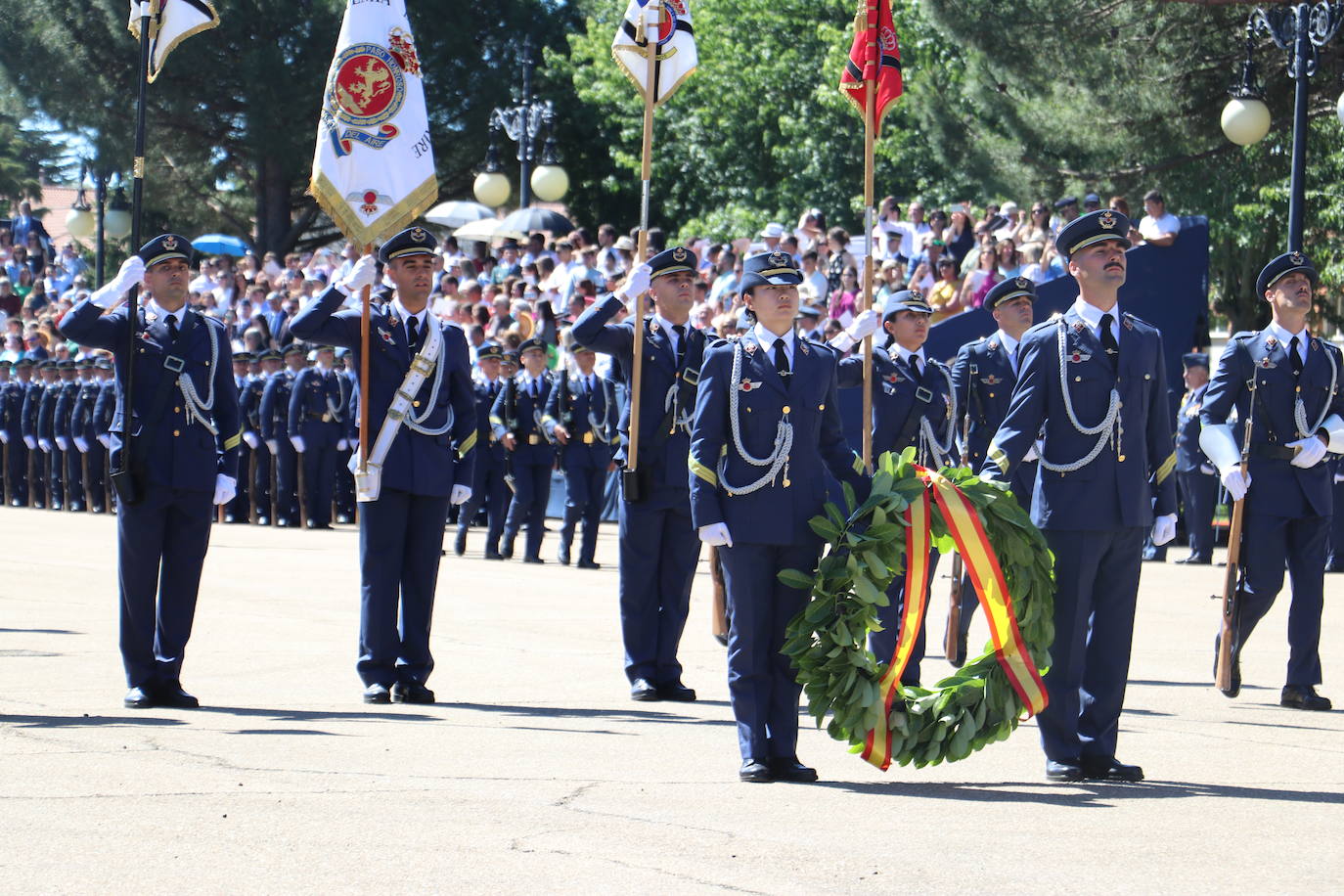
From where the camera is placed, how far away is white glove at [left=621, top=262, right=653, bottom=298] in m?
9.50

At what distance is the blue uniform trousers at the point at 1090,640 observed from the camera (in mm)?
7535

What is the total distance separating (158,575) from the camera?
31.0 ft

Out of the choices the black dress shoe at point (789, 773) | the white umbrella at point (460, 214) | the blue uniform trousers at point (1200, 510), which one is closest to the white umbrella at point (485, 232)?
the white umbrella at point (460, 214)

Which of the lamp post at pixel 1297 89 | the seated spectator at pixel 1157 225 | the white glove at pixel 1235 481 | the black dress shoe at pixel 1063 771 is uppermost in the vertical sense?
the lamp post at pixel 1297 89

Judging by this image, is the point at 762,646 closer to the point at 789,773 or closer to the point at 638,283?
the point at 789,773

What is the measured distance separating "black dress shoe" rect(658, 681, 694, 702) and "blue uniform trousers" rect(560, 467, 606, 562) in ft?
26.6

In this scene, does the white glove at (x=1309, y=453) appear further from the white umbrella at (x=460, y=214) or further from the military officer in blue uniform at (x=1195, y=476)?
the white umbrella at (x=460, y=214)

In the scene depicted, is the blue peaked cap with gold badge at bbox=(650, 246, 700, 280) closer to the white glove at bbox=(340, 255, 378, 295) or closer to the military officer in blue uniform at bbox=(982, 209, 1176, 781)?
the white glove at bbox=(340, 255, 378, 295)

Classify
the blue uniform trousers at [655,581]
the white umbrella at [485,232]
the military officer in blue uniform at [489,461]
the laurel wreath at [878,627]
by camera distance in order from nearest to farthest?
the laurel wreath at [878,627]
the blue uniform trousers at [655,581]
the military officer in blue uniform at [489,461]
the white umbrella at [485,232]

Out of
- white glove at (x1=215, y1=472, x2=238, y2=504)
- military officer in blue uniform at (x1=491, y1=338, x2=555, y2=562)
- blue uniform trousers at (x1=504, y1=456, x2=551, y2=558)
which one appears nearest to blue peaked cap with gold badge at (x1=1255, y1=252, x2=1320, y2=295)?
white glove at (x1=215, y1=472, x2=238, y2=504)

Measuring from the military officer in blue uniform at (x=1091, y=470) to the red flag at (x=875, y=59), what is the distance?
196 centimetres

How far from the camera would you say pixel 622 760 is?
7.79 m

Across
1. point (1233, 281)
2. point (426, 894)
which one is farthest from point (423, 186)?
point (1233, 281)

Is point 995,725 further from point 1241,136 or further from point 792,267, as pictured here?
point 1241,136
